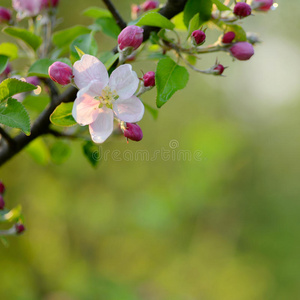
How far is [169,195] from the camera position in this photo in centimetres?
298

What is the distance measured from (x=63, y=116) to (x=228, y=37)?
0.39 meters

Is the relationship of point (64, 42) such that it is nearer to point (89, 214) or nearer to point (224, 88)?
point (89, 214)

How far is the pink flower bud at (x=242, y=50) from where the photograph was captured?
846mm

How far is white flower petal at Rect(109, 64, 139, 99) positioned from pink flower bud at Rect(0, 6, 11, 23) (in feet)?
1.79

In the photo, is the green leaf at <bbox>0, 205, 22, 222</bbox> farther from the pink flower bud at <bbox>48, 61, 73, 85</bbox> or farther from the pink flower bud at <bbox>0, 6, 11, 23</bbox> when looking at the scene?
the pink flower bud at <bbox>0, 6, 11, 23</bbox>

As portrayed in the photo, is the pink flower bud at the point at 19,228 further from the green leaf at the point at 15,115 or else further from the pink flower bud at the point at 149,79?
the pink flower bud at the point at 149,79

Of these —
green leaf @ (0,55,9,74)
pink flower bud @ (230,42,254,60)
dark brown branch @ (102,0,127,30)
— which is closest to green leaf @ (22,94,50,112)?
green leaf @ (0,55,9,74)

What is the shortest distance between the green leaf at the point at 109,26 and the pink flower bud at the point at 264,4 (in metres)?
0.32

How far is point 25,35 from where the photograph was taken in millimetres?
933

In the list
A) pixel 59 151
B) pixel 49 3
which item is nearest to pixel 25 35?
pixel 49 3

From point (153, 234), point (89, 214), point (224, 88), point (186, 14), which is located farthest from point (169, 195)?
point (224, 88)

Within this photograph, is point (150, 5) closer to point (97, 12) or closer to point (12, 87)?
point (97, 12)

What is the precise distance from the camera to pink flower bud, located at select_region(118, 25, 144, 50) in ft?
2.40

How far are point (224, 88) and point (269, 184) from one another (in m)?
1.35
